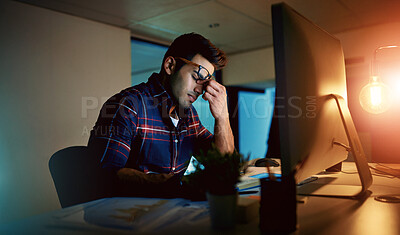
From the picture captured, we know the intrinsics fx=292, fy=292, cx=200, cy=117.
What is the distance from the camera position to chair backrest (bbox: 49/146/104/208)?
45.8 inches

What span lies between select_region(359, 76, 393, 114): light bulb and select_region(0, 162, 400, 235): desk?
2.43ft

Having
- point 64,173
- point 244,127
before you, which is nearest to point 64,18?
point 64,173

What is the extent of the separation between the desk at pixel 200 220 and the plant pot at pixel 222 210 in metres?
0.02

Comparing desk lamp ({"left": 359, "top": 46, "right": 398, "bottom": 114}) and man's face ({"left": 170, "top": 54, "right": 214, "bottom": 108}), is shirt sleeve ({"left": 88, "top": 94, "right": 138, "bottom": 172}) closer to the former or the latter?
man's face ({"left": 170, "top": 54, "right": 214, "bottom": 108})

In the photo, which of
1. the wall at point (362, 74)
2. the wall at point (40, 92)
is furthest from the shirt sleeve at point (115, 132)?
the wall at point (40, 92)

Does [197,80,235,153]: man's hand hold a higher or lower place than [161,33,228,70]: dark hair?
lower

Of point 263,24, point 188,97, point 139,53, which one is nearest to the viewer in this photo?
point 188,97

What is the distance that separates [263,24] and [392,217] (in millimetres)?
3335

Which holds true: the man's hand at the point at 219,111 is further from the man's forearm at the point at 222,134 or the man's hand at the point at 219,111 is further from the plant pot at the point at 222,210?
the plant pot at the point at 222,210

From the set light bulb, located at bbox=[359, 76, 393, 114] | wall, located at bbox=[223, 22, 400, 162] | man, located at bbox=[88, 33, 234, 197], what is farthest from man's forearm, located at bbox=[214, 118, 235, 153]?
wall, located at bbox=[223, 22, 400, 162]

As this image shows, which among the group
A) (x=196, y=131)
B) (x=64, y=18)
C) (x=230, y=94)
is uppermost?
(x=64, y=18)

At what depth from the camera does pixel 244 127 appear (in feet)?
20.2

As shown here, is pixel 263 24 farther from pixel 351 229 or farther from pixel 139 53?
pixel 351 229

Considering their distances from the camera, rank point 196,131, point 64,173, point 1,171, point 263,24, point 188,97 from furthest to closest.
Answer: point 263,24, point 1,171, point 196,131, point 188,97, point 64,173
